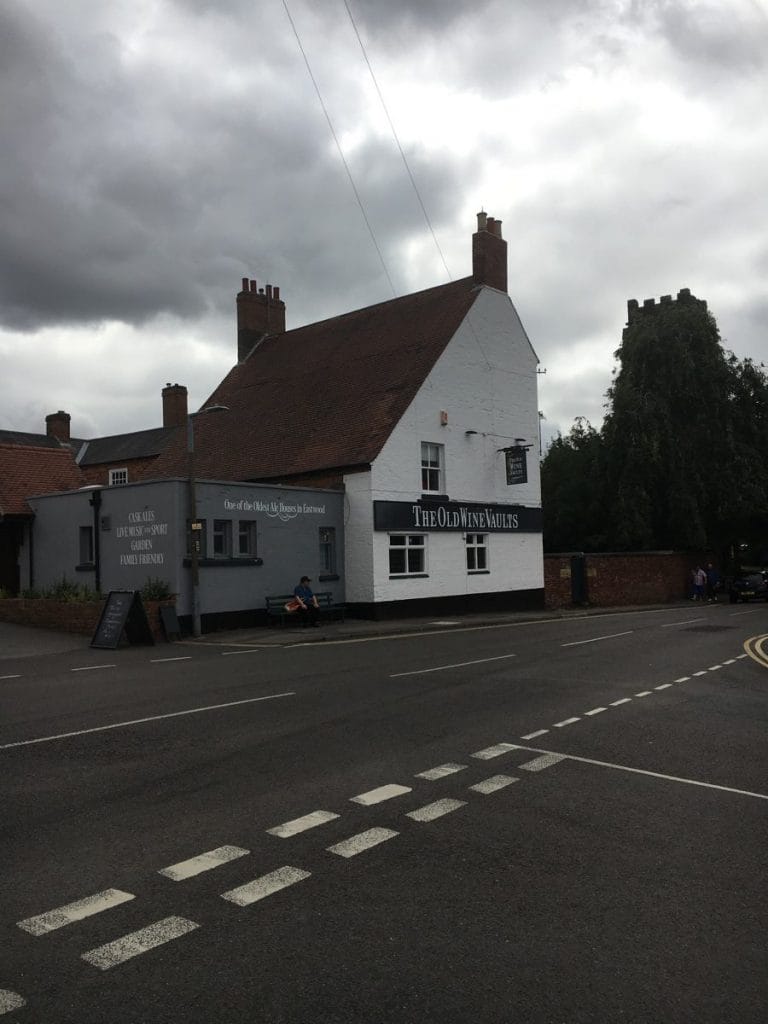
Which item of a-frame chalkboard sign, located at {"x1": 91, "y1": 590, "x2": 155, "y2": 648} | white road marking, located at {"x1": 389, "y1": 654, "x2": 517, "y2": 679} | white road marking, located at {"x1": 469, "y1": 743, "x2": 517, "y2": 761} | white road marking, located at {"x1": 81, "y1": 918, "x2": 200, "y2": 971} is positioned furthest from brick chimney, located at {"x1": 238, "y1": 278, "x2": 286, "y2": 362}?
white road marking, located at {"x1": 81, "y1": 918, "x2": 200, "y2": 971}

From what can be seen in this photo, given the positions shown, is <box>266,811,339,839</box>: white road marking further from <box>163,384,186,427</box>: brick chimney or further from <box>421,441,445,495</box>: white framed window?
<box>163,384,186,427</box>: brick chimney

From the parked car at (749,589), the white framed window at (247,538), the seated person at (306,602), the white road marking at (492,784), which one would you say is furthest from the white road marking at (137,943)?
the parked car at (749,589)

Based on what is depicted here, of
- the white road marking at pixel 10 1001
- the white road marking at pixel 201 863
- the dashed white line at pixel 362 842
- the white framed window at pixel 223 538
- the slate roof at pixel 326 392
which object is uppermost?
the slate roof at pixel 326 392

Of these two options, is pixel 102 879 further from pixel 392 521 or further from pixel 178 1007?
pixel 392 521

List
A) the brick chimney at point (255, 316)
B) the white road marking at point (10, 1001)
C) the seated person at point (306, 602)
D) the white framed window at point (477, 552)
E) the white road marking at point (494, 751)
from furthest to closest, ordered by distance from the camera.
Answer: the brick chimney at point (255, 316) < the white framed window at point (477, 552) < the seated person at point (306, 602) < the white road marking at point (494, 751) < the white road marking at point (10, 1001)

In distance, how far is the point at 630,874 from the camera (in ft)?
16.1

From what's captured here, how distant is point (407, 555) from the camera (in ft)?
90.6

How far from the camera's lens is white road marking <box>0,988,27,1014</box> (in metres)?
3.44

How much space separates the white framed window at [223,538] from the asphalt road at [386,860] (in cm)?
1216

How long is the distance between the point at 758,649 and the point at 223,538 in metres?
13.7

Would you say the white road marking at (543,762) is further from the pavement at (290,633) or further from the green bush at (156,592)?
the green bush at (156,592)

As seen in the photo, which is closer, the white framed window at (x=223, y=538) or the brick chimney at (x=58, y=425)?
the white framed window at (x=223, y=538)

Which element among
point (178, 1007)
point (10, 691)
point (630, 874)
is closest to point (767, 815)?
point (630, 874)

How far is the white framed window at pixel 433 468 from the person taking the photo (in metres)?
28.4
